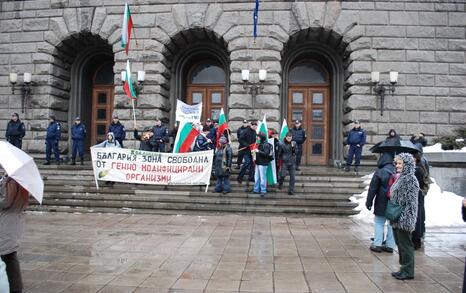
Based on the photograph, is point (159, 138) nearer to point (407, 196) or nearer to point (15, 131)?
point (15, 131)

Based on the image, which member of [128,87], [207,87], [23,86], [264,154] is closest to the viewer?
[264,154]

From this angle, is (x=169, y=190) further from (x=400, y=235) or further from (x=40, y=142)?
(x=400, y=235)

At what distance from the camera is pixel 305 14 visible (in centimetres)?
1689

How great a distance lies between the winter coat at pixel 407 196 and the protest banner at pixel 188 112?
30.6 feet

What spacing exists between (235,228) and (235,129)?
7.41 meters

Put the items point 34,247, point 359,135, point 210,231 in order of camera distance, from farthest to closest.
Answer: point 359,135, point 210,231, point 34,247

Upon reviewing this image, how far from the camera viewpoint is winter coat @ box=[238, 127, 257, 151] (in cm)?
1402

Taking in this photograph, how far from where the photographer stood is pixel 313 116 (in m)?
18.9


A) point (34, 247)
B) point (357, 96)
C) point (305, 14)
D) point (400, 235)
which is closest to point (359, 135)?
point (357, 96)

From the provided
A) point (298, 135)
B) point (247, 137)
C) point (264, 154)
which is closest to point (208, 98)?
point (298, 135)

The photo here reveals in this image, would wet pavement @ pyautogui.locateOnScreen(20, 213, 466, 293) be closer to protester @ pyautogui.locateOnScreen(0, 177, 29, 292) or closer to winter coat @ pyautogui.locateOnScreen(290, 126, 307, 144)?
protester @ pyautogui.locateOnScreen(0, 177, 29, 292)

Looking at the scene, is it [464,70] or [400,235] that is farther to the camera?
[464,70]

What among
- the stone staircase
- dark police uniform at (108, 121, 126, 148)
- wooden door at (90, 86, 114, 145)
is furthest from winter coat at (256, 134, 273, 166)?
wooden door at (90, 86, 114, 145)

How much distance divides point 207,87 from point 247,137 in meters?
6.17
